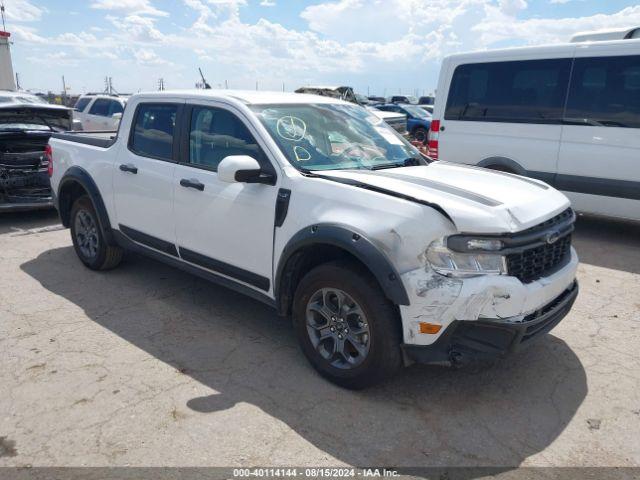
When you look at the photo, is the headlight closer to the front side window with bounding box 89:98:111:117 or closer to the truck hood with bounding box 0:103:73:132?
the truck hood with bounding box 0:103:73:132

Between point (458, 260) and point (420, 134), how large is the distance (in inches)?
719

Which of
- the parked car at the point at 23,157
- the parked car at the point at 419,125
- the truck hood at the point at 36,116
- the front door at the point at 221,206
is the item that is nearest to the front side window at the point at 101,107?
the truck hood at the point at 36,116

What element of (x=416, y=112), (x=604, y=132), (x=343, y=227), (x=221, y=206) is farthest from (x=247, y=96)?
(x=416, y=112)

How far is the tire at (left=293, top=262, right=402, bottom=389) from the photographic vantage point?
3.00 meters

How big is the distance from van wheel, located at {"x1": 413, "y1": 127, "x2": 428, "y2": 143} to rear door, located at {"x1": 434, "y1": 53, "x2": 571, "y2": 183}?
506 inches

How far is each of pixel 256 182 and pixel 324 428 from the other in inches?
62.2

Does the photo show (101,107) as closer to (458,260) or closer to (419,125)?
(419,125)

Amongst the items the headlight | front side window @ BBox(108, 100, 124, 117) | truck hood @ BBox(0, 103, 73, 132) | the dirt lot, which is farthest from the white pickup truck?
front side window @ BBox(108, 100, 124, 117)

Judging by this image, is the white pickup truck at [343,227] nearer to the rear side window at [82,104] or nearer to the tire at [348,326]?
the tire at [348,326]

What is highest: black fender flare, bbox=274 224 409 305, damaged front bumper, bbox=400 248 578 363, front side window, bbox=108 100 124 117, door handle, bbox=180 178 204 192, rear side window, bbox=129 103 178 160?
rear side window, bbox=129 103 178 160

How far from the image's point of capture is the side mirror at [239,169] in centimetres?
337

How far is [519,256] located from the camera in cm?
296

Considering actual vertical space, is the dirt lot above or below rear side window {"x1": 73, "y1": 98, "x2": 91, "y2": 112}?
below

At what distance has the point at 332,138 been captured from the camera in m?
3.95
